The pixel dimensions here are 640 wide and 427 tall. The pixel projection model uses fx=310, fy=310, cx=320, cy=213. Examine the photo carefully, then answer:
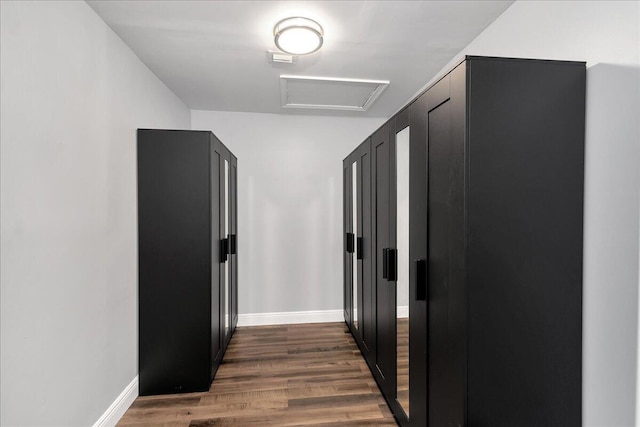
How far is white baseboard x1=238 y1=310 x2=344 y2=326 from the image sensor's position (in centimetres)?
377

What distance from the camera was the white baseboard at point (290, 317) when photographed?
3.77m

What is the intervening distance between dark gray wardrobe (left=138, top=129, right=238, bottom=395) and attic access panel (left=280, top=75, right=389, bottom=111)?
101 centimetres

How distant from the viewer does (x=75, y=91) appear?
1682 mm

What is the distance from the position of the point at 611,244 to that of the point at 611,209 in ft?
0.44

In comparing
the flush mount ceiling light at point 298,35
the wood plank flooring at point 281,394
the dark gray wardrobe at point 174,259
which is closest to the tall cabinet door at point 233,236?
the wood plank flooring at point 281,394

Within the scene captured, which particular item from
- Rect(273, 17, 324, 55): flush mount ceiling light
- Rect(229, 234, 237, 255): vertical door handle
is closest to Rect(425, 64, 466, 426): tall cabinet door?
Rect(273, 17, 324, 55): flush mount ceiling light

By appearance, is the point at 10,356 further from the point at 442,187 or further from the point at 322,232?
the point at 322,232

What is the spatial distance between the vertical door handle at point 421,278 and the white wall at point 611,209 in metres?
0.64

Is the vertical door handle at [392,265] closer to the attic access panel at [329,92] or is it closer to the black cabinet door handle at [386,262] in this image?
the black cabinet door handle at [386,262]

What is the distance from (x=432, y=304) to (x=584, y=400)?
2.23ft

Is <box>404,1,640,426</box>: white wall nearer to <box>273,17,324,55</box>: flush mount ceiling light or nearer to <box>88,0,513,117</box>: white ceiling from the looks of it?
<box>88,0,513,117</box>: white ceiling

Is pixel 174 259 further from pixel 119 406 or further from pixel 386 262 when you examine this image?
pixel 386 262

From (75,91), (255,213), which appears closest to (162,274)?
(75,91)

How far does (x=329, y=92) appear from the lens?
306 cm
